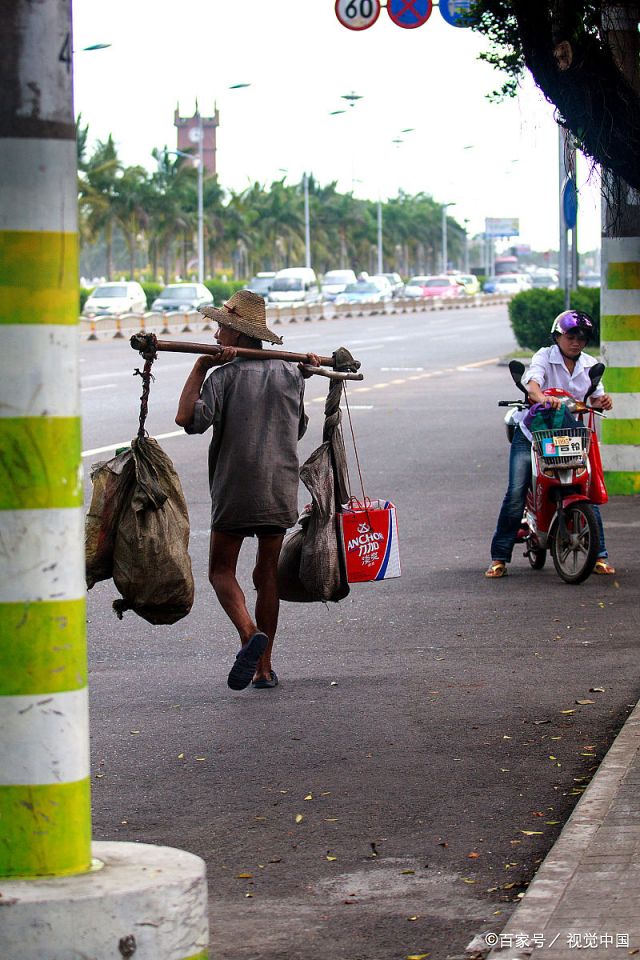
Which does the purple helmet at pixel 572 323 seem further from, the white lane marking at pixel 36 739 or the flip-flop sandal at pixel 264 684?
the white lane marking at pixel 36 739

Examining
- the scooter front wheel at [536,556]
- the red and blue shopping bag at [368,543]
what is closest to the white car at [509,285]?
the scooter front wheel at [536,556]

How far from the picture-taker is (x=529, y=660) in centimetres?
809

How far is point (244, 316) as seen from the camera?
23.6ft

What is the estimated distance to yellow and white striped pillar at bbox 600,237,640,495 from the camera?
46.0 feet

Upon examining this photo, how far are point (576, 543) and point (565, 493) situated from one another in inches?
12.4

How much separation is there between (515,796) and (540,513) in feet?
14.8

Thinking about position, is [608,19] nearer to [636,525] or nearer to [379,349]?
[636,525]

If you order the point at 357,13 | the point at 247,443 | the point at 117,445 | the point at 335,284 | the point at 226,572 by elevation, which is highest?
the point at 357,13

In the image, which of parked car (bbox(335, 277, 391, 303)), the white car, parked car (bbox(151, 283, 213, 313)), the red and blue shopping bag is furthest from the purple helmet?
the white car

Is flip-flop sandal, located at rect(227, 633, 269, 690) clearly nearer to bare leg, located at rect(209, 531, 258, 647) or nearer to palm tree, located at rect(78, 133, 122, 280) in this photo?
bare leg, located at rect(209, 531, 258, 647)

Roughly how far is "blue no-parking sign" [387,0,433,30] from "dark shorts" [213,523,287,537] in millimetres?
11378

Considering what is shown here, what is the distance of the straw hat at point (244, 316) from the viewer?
7.15m

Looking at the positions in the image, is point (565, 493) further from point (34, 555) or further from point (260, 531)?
point (34, 555)

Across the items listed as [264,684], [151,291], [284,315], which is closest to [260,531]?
[264,684]
